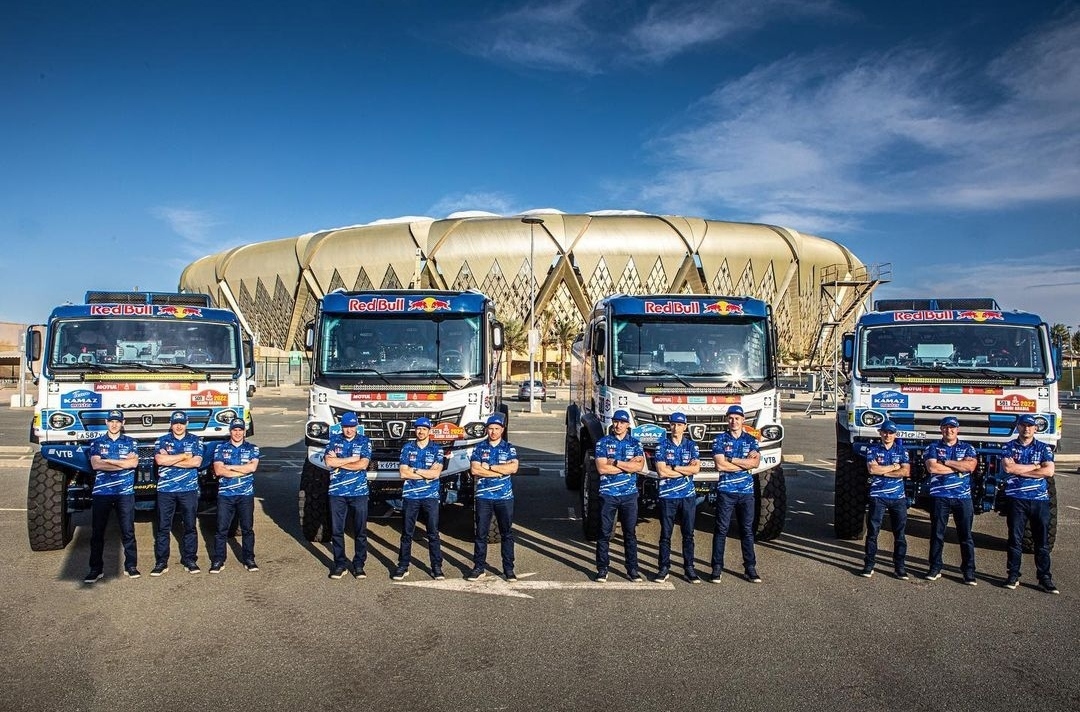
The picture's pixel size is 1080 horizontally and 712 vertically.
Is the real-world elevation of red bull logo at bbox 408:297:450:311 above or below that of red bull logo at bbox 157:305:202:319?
above

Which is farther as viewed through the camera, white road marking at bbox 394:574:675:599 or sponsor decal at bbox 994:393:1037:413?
sponsor decal at bbox 994:393:1037:413

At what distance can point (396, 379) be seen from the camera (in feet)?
28.2

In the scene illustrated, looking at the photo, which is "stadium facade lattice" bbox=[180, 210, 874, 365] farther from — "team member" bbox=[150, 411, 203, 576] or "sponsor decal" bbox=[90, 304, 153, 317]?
"team member" bbox=[150, 411, 203, 576]

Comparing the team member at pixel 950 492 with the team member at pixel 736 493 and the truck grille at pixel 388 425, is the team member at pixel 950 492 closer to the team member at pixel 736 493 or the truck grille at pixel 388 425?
the team member at pixel 736 493

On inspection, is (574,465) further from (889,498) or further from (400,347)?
(889,498)

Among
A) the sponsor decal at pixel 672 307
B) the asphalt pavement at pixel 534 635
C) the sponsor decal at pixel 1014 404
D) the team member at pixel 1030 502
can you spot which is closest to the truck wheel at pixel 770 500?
the asphalt pavement at pixel 534 635

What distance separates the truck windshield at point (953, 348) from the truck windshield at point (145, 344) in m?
7.95

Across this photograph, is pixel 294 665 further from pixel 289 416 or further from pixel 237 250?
pixel 237 250

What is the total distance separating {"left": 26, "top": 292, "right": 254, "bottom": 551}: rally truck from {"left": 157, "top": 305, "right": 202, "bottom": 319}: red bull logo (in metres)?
0.01

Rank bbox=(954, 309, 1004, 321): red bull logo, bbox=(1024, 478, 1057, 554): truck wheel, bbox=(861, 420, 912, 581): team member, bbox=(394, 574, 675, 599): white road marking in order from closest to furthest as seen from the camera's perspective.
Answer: bbox=(394, 574, 675, 599): white road marking → bbox=(861, 420, 912, 581): team member → bbox=(1024, 478, 1057, 554): truck wheel → bbox=(954, 309, 1004, 321): red bull logo

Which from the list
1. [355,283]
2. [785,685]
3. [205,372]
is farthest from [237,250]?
[785,685]

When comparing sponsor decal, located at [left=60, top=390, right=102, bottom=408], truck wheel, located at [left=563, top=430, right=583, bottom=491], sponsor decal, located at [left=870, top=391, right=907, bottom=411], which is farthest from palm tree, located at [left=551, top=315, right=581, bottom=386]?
sponsor decal, located at [left=60, top=390, right=102, bottom=408]

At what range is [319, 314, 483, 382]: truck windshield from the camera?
878cm

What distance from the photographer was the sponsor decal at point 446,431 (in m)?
8.37
